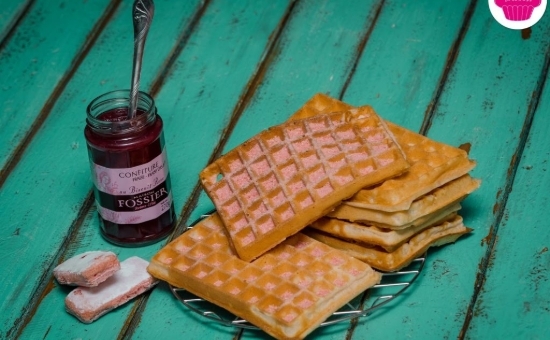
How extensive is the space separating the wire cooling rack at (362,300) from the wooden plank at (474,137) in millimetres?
25

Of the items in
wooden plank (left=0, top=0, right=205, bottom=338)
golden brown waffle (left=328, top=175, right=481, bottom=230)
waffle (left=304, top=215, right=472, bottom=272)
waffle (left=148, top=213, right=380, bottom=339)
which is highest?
golden brown waffle (left=328, top=175, right=481, bottom=230)

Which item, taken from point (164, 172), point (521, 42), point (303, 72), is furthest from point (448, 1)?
point (164, 172)

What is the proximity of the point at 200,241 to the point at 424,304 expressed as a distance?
0.45m

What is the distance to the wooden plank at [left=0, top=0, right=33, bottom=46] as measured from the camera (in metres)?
2.76

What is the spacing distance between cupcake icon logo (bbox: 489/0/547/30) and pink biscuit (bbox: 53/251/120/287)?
1.24 m

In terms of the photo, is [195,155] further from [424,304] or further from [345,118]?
[424,304]

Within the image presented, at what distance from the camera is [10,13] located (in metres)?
2.80

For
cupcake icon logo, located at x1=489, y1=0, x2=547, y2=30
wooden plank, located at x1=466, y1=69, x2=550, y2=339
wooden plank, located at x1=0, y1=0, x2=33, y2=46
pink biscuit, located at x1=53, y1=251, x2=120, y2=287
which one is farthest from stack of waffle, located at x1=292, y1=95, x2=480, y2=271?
wooden plank, located at x1=0, y1=0, x2=33, y2=46

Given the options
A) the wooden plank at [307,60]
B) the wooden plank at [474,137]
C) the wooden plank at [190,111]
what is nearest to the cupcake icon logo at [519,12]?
the wooden plank at [474,137]

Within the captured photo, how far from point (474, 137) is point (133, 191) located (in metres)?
0.81

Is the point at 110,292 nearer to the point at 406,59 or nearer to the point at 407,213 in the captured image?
the point at 407,213

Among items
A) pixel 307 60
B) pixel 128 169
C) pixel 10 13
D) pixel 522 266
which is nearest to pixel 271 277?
pixel 128 169

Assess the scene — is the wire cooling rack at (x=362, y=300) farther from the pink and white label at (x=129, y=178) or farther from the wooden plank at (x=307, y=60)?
the wooden plank at (x=307, y=60)

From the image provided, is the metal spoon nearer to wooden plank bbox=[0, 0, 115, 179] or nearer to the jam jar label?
the jam jar label
